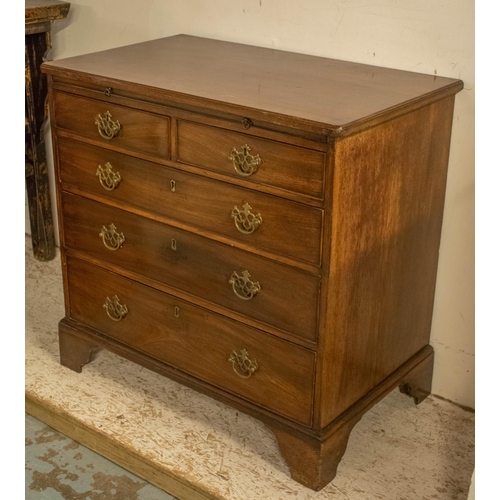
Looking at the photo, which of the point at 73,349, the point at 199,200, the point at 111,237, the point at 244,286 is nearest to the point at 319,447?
the point at 244,286

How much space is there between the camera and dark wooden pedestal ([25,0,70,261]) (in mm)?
2584

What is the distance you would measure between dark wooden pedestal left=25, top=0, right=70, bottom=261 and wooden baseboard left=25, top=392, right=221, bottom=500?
980mm

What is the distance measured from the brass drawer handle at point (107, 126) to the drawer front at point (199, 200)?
49 millimetres

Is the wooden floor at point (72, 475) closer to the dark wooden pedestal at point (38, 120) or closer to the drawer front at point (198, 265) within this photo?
the drawer front at point (198, 265)

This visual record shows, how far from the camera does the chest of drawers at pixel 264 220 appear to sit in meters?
1.63

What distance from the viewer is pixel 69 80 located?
1966mm

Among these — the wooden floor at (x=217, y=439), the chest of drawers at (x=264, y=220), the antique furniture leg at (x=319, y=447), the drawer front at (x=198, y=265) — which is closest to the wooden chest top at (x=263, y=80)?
the chest of drawers at (x=264, y=220)

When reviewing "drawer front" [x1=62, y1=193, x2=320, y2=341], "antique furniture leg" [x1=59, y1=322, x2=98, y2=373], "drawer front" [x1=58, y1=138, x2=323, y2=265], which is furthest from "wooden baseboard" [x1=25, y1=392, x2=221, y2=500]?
"drawer front" [x1=58, y1=138, x2=323, y2=265]

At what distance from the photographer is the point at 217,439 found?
2025mm

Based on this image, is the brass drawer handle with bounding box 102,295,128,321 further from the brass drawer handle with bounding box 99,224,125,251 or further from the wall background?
the wall background
